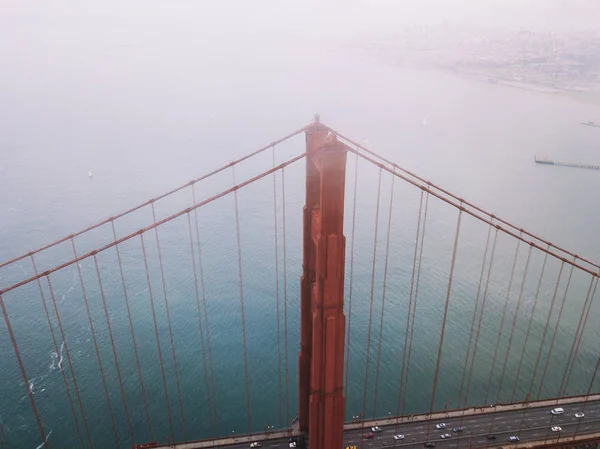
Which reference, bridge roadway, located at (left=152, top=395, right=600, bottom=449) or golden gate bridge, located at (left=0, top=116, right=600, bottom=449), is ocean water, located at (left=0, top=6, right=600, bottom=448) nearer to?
golden gate bridge, located at (left=0, top=116, right=600, bottom=449)

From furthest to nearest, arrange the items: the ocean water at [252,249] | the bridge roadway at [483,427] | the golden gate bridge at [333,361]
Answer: the ocean water at [252,249] → the bridge roadway at [483,427] → the golden gate bridge at [333,361]

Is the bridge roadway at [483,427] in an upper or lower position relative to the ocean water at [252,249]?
upper

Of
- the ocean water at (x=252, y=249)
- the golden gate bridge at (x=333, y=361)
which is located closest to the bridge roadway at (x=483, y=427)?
the golden gate bridge at (x=333, y=361)

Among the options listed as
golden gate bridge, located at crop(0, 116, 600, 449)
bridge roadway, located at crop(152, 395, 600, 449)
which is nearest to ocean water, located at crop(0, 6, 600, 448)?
golden gate bridge, located at crop(0, 116, 600, 449)

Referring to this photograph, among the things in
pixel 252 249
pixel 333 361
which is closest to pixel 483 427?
pixel 333 361

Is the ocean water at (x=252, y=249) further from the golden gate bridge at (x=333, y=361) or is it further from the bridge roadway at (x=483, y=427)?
the bridge roadway at (x=483, y=427)

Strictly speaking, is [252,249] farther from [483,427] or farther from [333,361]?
[333,361]

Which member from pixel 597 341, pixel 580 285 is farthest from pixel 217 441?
pixel 580 285
